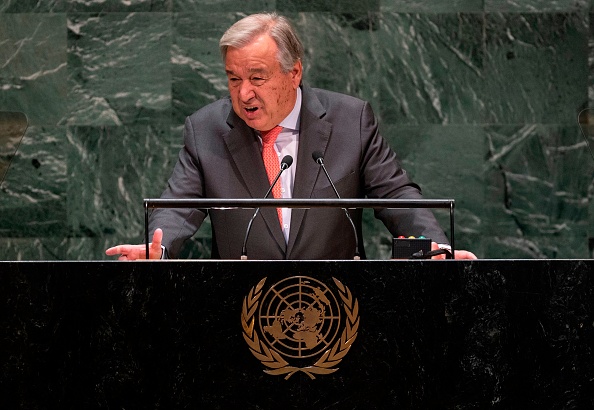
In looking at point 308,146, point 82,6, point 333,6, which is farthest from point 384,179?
point 82,6

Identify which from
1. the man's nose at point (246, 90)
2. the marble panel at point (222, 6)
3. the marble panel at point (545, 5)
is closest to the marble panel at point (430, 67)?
the marble panel at point (545, 5)

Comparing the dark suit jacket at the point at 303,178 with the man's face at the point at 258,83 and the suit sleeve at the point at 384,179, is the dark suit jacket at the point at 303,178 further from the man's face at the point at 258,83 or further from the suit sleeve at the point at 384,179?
the man's face at the point at 258,83

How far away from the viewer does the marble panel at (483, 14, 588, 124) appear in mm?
5625

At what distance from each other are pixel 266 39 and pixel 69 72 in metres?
2.02

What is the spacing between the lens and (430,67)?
5.64 metres

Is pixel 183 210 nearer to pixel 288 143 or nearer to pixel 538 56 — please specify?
pixel 288 143
